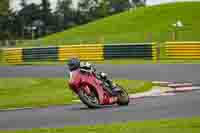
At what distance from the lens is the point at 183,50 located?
3684cm

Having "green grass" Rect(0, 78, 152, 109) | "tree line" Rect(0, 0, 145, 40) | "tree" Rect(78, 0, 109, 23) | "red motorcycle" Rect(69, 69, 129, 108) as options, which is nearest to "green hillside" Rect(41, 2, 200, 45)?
"green grass" Rect(0, 78, 152, 109)

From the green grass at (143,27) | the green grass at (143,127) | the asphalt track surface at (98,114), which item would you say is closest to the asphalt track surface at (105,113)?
the asphalt track surface at (98,114)

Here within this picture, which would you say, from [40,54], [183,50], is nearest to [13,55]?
[40,54]

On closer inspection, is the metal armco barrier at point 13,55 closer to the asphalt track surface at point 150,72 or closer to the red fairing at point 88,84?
the asphalt track surface at point 150,72

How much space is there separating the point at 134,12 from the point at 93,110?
5389 cm

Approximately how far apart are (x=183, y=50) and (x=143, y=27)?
943 inches

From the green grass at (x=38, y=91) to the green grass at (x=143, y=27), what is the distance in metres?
28.8

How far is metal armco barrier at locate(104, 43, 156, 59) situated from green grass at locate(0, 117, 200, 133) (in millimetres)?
25595

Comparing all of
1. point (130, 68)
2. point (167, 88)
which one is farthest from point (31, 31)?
point (167, 88)

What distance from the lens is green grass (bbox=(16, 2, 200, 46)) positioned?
54.3m

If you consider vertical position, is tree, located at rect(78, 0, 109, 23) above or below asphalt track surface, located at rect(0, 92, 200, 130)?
above

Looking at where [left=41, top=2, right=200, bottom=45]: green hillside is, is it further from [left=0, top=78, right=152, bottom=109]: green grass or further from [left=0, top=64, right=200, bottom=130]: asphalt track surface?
[left=0, top=64, right=200, bottom=130]: asphalt track surface

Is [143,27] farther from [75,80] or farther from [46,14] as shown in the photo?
[46,14]

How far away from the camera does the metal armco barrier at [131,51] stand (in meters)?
37.5
